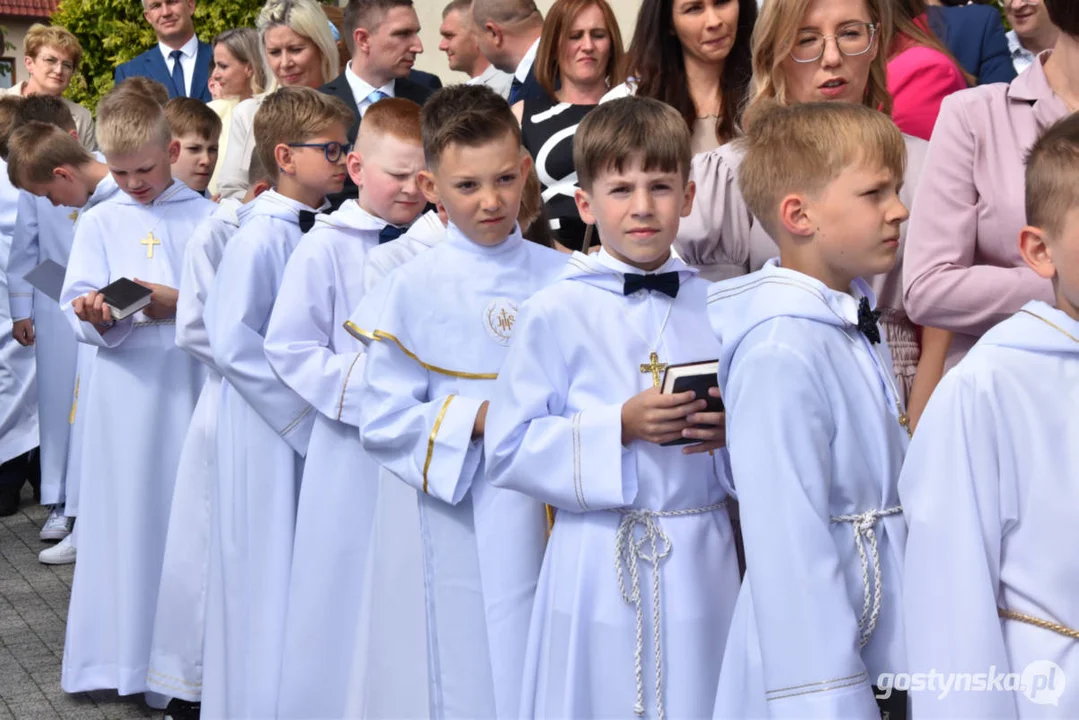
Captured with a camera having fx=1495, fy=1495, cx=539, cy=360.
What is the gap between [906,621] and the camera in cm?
263

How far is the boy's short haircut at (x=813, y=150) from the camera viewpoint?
300cm

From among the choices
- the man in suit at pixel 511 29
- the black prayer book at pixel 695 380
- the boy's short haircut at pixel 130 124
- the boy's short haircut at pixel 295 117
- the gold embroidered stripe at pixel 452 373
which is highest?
the man in suit at pixel 511 29

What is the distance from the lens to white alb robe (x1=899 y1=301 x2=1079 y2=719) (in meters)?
2.54

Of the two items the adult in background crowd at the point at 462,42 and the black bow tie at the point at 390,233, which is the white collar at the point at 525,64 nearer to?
the black bow tie at the point at 390,233

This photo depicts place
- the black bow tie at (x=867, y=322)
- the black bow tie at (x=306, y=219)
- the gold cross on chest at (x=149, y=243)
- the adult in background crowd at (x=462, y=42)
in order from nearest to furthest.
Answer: the black bow tie at (x=867, y=322)
the black bow tie at (x=306, y=219)
the gold cross on chest at (x=149, y=243)
the adult in background crowd at (x=462, y=42)

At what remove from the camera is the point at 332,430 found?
4.79 metres

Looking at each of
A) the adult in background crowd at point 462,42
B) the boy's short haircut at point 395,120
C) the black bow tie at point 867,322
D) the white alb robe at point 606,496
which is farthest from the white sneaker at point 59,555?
the black bow tie at point 867,322

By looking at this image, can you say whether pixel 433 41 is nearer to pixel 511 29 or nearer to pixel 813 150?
pixel 511 29

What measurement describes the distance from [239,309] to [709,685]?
7.71 ft

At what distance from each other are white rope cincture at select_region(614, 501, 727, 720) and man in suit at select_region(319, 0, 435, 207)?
380 cm

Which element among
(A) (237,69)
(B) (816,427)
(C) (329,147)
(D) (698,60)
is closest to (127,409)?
(C) (329,147)

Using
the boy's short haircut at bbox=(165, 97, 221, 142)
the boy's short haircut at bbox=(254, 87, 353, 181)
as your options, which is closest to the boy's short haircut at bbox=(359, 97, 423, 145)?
the boy's short haircut at bbox=(254, 87, 353, 181)

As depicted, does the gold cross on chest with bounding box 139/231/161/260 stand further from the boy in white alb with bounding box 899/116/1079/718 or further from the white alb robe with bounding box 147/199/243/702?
the boy in white alb with bounding box 899/116/1079/718

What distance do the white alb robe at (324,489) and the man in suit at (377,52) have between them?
6.90 feet
